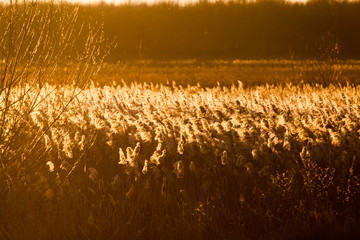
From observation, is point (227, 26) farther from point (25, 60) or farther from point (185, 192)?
point (25, 60)

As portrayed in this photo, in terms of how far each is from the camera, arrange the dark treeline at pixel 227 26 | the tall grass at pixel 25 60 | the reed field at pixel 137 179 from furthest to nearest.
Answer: the dark treeline at pixel 227 26
the reed field at pixel 137 179
the tall grass at pixel 25 60

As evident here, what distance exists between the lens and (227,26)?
59719 mm

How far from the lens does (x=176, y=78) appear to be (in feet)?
77.7

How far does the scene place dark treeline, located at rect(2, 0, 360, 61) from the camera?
2186 inches

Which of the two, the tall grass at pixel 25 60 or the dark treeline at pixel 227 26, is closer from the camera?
the tall grass at pixel 25 60

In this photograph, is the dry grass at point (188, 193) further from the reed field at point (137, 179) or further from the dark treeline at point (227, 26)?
the dark treeline at point (227, 26)

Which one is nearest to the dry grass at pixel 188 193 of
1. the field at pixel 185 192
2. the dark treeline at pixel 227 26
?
the field at pixel 185 192

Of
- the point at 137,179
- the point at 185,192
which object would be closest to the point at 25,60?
the point at 137,179

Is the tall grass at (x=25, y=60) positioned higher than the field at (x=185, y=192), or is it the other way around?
the tall grass at (x=25, y=60)

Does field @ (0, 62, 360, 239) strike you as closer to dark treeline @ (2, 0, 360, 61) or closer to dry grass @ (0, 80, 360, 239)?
dry grass @ (0, 80, 360, 239)

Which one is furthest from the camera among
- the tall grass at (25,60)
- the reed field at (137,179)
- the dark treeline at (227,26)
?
the dark treeline at (227,26)

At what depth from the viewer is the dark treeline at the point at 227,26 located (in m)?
55.5

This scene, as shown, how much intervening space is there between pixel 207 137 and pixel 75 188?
163 centimetres

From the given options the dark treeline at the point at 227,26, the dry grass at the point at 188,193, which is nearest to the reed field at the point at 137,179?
the dry grass at the point at 188,193
